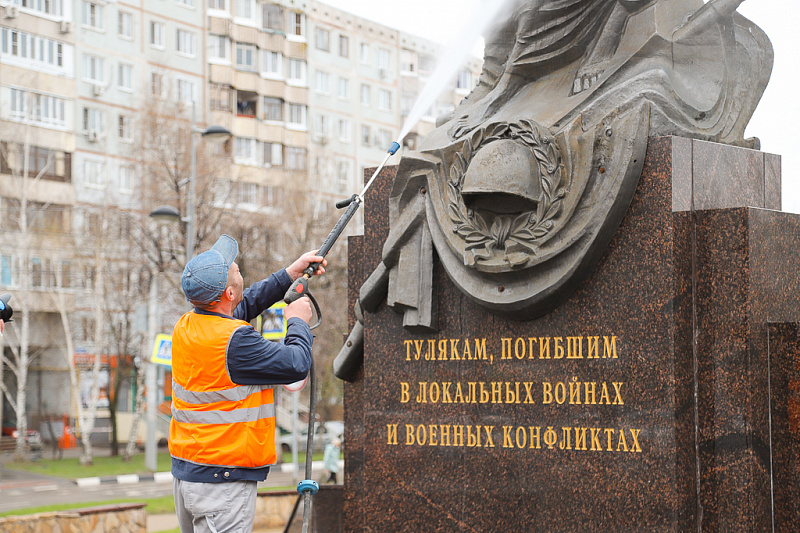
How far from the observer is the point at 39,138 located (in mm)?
36594

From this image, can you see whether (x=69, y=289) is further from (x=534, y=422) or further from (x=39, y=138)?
(x=534, y=422)

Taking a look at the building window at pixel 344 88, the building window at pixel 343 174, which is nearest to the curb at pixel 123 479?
the building window at pixel 343 174

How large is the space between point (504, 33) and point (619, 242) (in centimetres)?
202

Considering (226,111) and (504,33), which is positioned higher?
(226,111)

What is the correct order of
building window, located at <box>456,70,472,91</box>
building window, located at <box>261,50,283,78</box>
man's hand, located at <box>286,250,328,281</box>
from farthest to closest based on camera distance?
building window, located at <box>261,50,283,78</box>, building window, located at <box>456,70,472,91</box>, man's hand, located at <box>286,250,328,281</box>

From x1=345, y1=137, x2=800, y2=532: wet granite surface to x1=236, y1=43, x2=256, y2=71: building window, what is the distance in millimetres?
40782

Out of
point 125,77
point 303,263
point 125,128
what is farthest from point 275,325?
point 303,263

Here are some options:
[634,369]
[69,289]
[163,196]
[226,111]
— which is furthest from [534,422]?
[226,111]

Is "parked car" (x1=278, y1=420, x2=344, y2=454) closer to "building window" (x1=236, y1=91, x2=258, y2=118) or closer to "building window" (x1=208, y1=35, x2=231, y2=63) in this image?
"building window" (x1=236, y1=91, x2=258, y2=118)

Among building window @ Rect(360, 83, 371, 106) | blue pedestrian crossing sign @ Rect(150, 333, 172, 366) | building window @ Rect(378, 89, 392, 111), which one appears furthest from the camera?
building window @ Rect(378, 89, 392, 111)

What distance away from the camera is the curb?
83.2ft

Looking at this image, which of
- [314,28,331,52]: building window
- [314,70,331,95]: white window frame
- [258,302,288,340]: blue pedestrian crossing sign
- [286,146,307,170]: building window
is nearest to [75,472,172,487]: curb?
[258,302,288,340]: blue pedestrian crossing sign

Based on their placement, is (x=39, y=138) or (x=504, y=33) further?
(x=39, y=138)

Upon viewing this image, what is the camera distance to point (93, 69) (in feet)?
129
